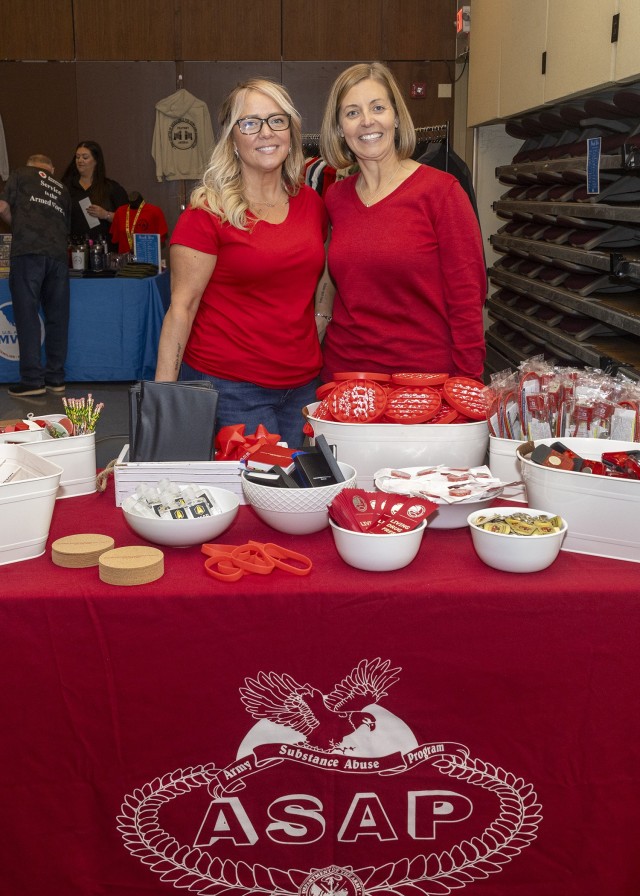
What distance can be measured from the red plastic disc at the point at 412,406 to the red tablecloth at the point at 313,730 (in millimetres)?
478

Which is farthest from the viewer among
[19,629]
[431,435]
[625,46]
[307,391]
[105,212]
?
[105,212]

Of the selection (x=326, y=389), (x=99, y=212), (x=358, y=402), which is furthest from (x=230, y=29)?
(x=358, y=402)

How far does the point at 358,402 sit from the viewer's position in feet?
A: 6.16

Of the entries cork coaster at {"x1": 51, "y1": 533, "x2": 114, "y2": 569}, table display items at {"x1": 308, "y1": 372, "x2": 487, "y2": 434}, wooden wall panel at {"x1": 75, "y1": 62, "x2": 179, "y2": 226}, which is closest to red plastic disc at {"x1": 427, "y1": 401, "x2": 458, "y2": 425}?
table display items at {"x1": 308, "y1": 372, "x2": 487, "y2": 434}

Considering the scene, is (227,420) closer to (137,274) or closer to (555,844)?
(555,844)

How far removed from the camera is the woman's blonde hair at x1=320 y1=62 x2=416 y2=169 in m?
2.24

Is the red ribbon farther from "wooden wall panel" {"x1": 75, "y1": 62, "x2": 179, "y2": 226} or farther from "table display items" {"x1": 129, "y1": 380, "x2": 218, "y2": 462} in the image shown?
"wooden wall panel" {"x1": 75, "y1": 62, "x2": 179, "y2": 226}

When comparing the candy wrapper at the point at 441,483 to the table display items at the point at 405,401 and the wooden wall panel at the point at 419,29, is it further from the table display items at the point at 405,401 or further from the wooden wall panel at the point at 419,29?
the wooden wall panel at the point at 419,29

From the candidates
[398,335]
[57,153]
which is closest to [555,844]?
[398,335]

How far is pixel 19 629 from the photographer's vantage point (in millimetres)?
1409

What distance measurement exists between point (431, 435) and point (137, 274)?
5156mm

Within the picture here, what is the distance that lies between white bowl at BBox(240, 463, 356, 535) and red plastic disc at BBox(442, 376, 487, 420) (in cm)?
37

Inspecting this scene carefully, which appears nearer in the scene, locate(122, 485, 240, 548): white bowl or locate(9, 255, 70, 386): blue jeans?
locate(122, 485, 240, 548): white bowl

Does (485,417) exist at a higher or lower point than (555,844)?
higher
